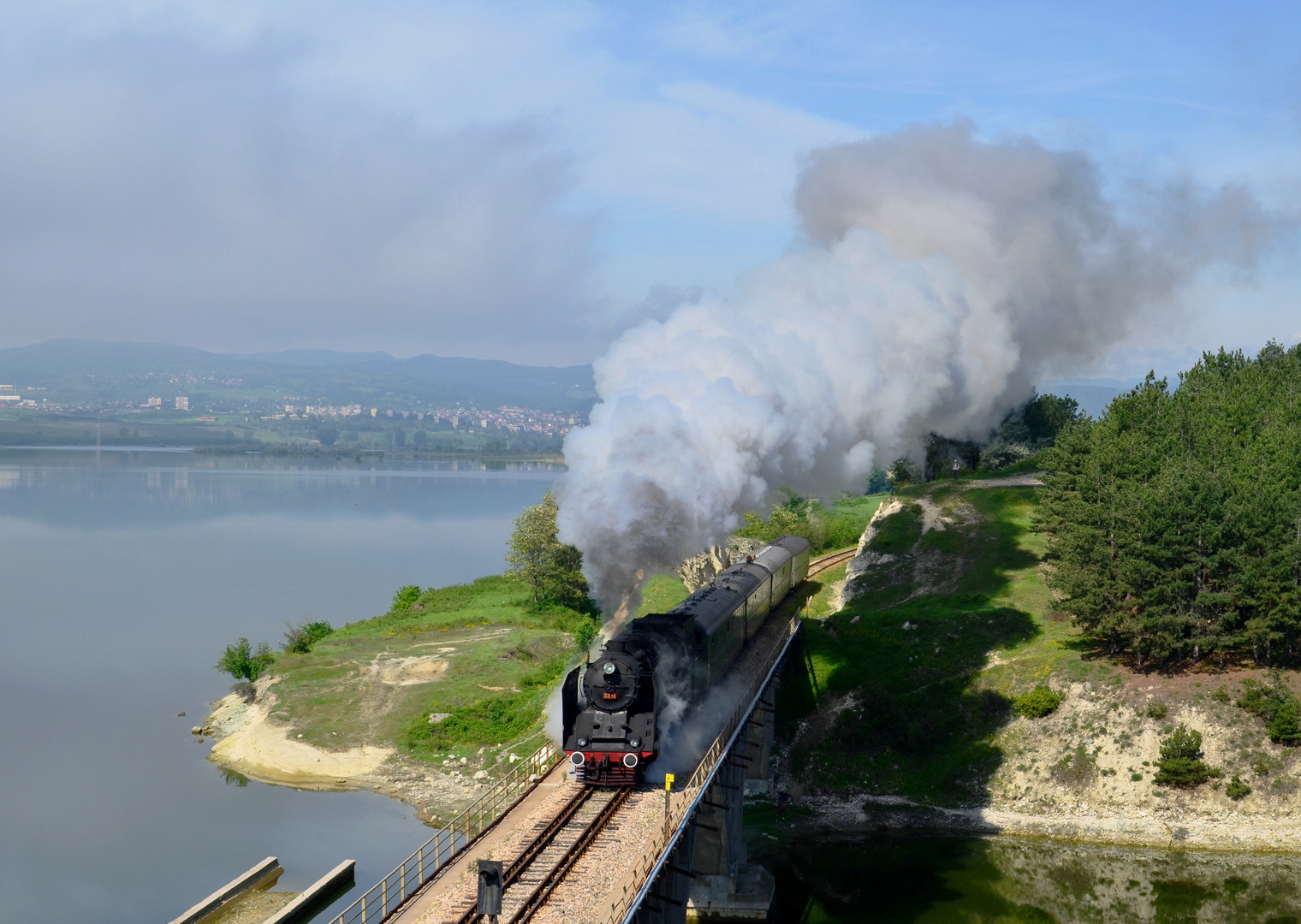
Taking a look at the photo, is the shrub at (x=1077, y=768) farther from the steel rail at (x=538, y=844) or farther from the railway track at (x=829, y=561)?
the steel rail at (x=538, y=844)

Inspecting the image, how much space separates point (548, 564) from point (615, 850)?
5693cm

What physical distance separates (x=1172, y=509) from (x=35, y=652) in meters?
75.5

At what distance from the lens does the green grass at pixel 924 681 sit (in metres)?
49.1

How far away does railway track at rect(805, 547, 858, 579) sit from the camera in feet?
246

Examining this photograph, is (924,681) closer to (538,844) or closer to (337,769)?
(337,769)

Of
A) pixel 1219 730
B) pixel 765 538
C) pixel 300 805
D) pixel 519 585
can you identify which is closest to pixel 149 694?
pixel 300 805

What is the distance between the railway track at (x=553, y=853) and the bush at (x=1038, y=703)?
27841 mm

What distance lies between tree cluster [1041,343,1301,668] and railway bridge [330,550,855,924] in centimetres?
2047

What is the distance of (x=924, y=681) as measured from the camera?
2083 inches

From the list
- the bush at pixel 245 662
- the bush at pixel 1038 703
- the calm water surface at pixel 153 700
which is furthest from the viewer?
the bush at pixel 245 662

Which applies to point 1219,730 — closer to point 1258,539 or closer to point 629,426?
point 1258,539

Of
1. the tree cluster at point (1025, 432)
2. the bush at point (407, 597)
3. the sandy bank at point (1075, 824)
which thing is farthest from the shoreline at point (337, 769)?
the tree cluster at point (1025, 432)

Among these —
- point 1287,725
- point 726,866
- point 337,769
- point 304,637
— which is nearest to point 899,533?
point 1287,725

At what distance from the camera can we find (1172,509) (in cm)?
4838
